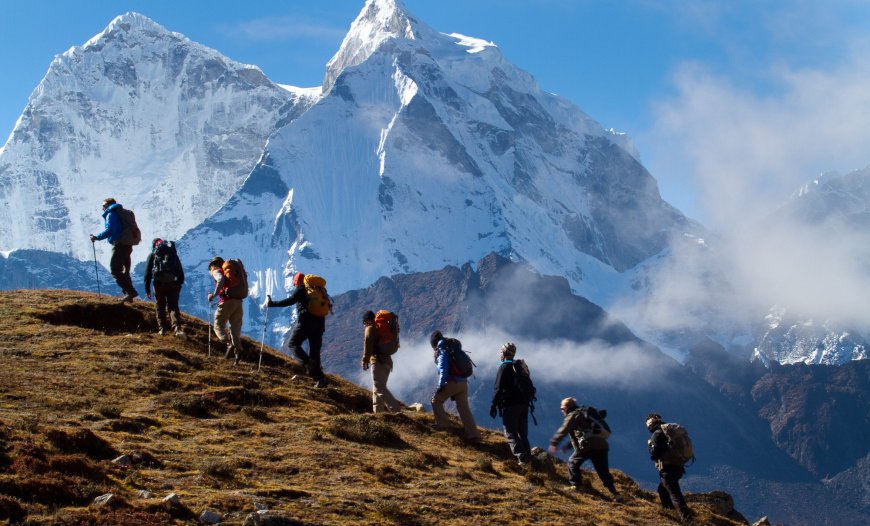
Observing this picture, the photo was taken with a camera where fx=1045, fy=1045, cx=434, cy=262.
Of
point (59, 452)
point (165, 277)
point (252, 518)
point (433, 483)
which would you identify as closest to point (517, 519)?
point (433, 483)

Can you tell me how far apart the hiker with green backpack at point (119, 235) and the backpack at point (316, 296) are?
5.36 metres

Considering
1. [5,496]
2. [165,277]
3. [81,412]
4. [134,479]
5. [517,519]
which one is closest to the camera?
[5,496]

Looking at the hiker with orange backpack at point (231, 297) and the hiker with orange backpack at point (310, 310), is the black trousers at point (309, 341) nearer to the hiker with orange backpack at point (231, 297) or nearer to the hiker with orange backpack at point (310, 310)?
the hiker with orange backpack at point (310, 310)

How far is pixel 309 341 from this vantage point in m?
26.2

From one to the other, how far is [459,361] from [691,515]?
586 cm

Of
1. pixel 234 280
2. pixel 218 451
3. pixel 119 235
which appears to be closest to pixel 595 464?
pixel 218 451

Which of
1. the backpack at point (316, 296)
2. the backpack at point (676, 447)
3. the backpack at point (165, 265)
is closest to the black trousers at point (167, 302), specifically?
the backpack at point (165, 265)

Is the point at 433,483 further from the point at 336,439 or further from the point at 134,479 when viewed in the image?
the point at 134,479

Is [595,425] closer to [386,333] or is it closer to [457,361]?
[457,361]

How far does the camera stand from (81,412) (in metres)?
19.3

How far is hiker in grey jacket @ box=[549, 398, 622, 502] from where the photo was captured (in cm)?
2070

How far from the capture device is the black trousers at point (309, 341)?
2536 cm

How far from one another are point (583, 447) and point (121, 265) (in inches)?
578

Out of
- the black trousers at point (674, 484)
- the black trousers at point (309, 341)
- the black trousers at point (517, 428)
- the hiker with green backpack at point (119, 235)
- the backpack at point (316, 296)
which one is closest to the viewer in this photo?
the black trousers at point (674, 484)
